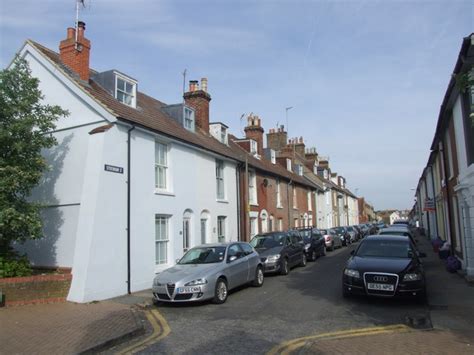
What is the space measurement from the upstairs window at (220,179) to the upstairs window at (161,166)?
4454mm

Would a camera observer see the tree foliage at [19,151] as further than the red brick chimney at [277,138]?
No

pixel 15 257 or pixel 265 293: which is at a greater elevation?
pixel 15 257

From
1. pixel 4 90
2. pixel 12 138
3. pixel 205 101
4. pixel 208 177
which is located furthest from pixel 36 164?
pixel 205 101

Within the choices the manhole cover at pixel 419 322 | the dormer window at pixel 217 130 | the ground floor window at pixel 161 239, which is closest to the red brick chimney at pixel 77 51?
the ground floor window at pixel 161 239

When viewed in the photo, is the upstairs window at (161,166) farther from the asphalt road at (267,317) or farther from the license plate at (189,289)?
the license plate at (189,289)

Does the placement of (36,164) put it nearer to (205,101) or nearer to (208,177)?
(208,177)

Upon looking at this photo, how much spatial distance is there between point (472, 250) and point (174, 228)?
31.9ft

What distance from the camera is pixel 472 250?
12492 millimetres

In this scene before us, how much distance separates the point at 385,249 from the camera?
436 inches

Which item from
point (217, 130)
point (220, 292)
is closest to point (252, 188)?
point (217, 130)

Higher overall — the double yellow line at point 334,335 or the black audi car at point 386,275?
the black audi car at point 386,275

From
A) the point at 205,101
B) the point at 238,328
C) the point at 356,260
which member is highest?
the point at 205,101

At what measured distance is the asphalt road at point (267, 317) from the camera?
7011 millimetres

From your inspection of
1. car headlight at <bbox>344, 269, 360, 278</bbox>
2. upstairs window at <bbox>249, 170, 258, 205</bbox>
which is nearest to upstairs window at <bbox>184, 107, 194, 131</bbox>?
upstairs window at <bbox>249, 170, 258, 205</bbox>
